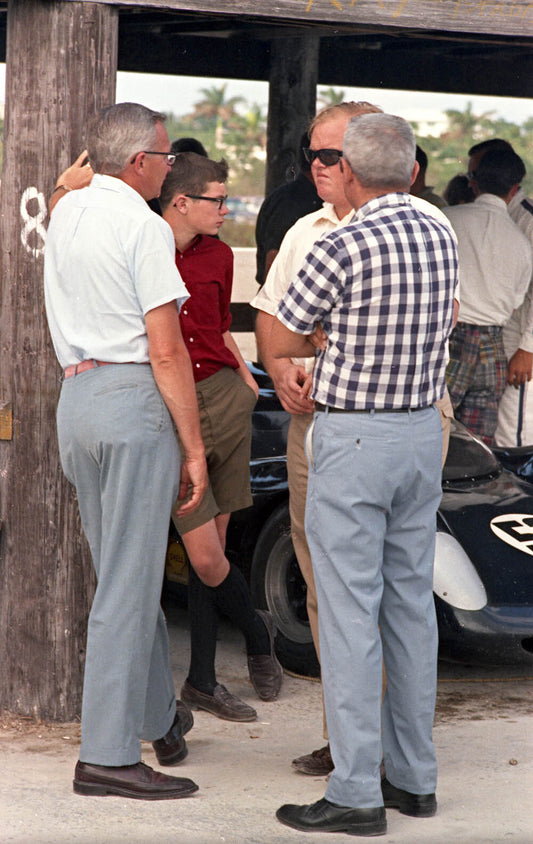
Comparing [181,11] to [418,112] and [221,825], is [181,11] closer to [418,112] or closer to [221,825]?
[221,825]

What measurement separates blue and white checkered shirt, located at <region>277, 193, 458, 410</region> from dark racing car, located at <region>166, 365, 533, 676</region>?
4.62ft

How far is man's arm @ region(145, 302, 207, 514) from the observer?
3.51 meters

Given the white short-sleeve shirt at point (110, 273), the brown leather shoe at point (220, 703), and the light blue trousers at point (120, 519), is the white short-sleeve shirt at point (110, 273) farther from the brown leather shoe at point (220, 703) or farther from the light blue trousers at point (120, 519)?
the brown leather shoe at point (220, 703)

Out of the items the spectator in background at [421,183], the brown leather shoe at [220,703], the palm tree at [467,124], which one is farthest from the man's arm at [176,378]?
the palm tree at [467,124]

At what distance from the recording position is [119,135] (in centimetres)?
361

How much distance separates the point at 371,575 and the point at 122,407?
84 cm

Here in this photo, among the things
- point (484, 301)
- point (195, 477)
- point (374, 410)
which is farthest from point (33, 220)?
point (484, 301)

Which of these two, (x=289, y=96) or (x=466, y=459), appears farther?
(x=289, y=96)

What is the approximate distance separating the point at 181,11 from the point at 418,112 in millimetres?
66322

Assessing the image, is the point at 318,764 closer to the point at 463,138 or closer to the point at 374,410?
the point at 374,410

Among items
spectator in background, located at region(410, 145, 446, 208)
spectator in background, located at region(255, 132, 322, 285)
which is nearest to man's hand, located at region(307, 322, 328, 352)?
spectator in background, located at region(255, 132, 322, 285)

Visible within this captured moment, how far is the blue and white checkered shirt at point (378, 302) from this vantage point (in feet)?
10.9

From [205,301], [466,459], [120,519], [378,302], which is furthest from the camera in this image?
[466,459]

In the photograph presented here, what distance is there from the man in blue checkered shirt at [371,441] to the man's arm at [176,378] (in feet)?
0.91
